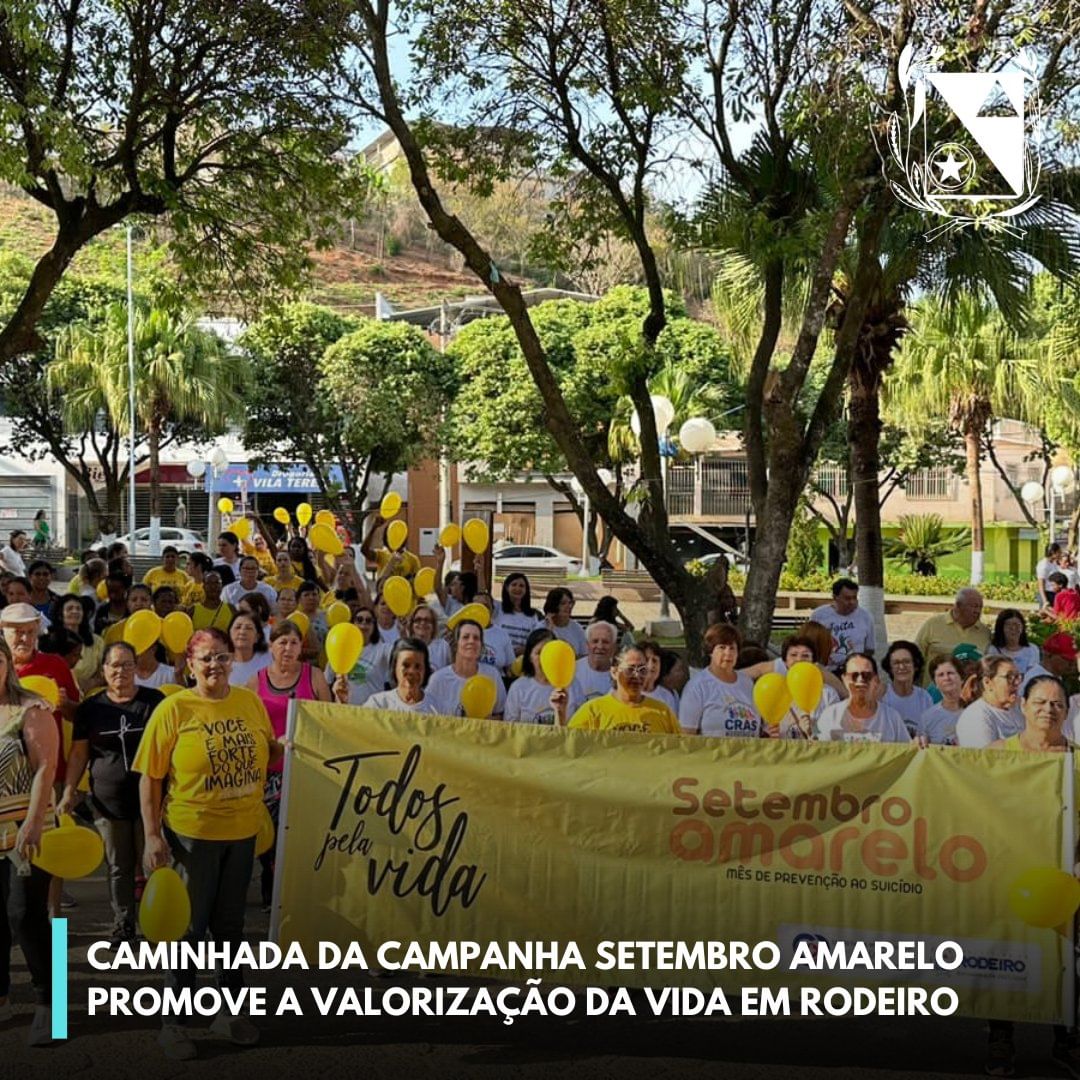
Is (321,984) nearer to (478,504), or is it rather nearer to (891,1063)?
(891,1063)

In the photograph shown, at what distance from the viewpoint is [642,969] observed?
211 inches

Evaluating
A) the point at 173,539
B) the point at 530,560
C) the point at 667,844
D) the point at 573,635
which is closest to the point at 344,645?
the point at 667,844

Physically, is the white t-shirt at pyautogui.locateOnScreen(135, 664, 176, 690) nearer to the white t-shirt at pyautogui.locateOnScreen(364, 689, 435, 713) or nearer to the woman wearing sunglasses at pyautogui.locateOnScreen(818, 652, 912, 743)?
the white t-shirt at pyautogui.locateOnScreen(364, 689, 435, 713)

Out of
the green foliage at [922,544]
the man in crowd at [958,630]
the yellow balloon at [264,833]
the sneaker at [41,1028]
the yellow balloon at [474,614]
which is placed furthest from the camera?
the green foliage at [922,544]

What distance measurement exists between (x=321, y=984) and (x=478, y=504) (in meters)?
45.0

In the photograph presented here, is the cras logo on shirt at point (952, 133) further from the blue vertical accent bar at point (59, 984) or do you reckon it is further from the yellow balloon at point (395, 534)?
the blue vertical accent bar at point (59, 984)

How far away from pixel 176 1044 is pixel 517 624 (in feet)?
16.9

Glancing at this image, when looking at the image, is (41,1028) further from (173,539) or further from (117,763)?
(173,539)

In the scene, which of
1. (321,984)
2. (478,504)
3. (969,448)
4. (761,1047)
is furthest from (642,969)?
(478,504)

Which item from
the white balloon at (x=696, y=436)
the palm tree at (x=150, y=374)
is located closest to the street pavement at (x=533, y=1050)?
the white balloon at (x=696, y=436)

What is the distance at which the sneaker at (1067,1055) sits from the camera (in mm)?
5020

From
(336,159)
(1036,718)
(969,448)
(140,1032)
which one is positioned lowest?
(140,1032)

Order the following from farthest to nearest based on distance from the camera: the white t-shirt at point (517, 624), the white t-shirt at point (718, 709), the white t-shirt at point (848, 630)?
1. the white t-shirt at point (848, 630)
2. the white t-shirt at point (517, 624)
3. the white t-shirt at point (718, 709)

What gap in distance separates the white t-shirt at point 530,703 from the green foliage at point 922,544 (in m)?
30.7
